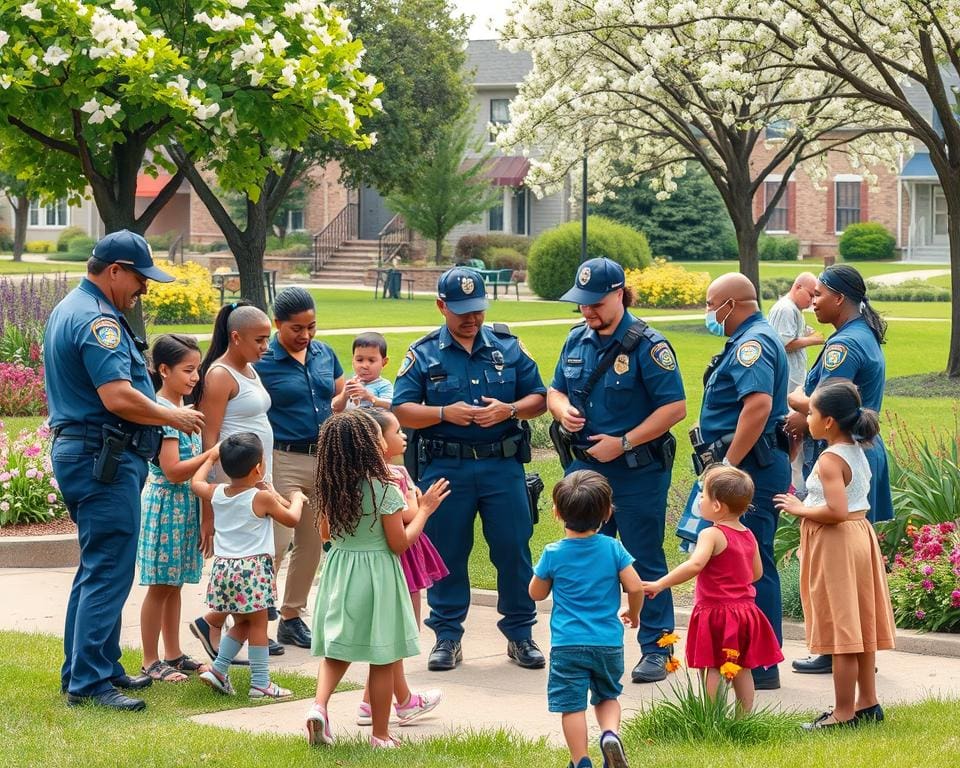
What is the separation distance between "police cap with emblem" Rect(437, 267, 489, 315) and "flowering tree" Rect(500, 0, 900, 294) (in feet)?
40.6

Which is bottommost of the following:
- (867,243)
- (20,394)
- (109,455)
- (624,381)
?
(20,394)

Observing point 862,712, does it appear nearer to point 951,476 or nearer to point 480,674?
point 480,674

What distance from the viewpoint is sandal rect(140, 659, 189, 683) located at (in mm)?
6562

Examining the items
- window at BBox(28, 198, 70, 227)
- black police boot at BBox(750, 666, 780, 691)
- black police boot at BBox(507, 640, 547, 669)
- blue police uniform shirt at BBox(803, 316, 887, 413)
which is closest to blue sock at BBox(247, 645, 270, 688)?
black police boot at BBox(507, 640, 547, 669)

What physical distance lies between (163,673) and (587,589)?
7.92 feet

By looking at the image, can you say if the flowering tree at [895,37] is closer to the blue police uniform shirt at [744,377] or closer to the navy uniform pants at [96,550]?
the blue police uniform shirt at [744,377]

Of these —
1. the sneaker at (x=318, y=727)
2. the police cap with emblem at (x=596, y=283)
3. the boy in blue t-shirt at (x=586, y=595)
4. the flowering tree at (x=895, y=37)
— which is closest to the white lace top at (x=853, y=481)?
the boy in blue t-shirt at (x=586, y=595)

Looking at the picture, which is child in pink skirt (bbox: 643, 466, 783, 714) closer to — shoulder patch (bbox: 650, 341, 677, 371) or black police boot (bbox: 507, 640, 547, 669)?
shoulder patch (bbox: 650, 341, 677, 371)

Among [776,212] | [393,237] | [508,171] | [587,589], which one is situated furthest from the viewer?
[776,212]

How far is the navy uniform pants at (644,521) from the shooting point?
22.3 ft

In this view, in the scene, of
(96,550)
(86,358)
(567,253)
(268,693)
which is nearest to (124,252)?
(86,358)

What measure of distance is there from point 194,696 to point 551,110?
19.3m

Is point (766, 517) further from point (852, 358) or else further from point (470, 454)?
point (470, 454)

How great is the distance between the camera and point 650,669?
21.9 feet
